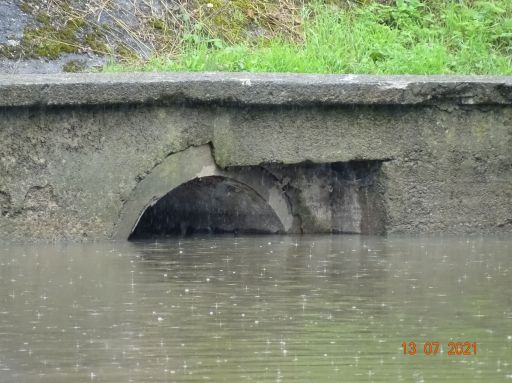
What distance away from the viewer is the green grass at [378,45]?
742cm

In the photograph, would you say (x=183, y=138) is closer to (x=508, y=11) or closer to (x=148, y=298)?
(x=148, y=298)

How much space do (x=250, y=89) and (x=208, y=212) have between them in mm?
1250

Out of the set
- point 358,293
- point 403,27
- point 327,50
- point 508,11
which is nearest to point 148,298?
point 358,293

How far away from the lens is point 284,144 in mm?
6723

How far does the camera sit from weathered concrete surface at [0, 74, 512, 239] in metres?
6.36

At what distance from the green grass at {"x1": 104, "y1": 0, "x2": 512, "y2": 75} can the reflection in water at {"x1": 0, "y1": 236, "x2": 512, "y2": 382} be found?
1520 millimetres

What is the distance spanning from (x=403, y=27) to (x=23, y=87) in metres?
3.11

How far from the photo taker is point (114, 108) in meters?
6.42
